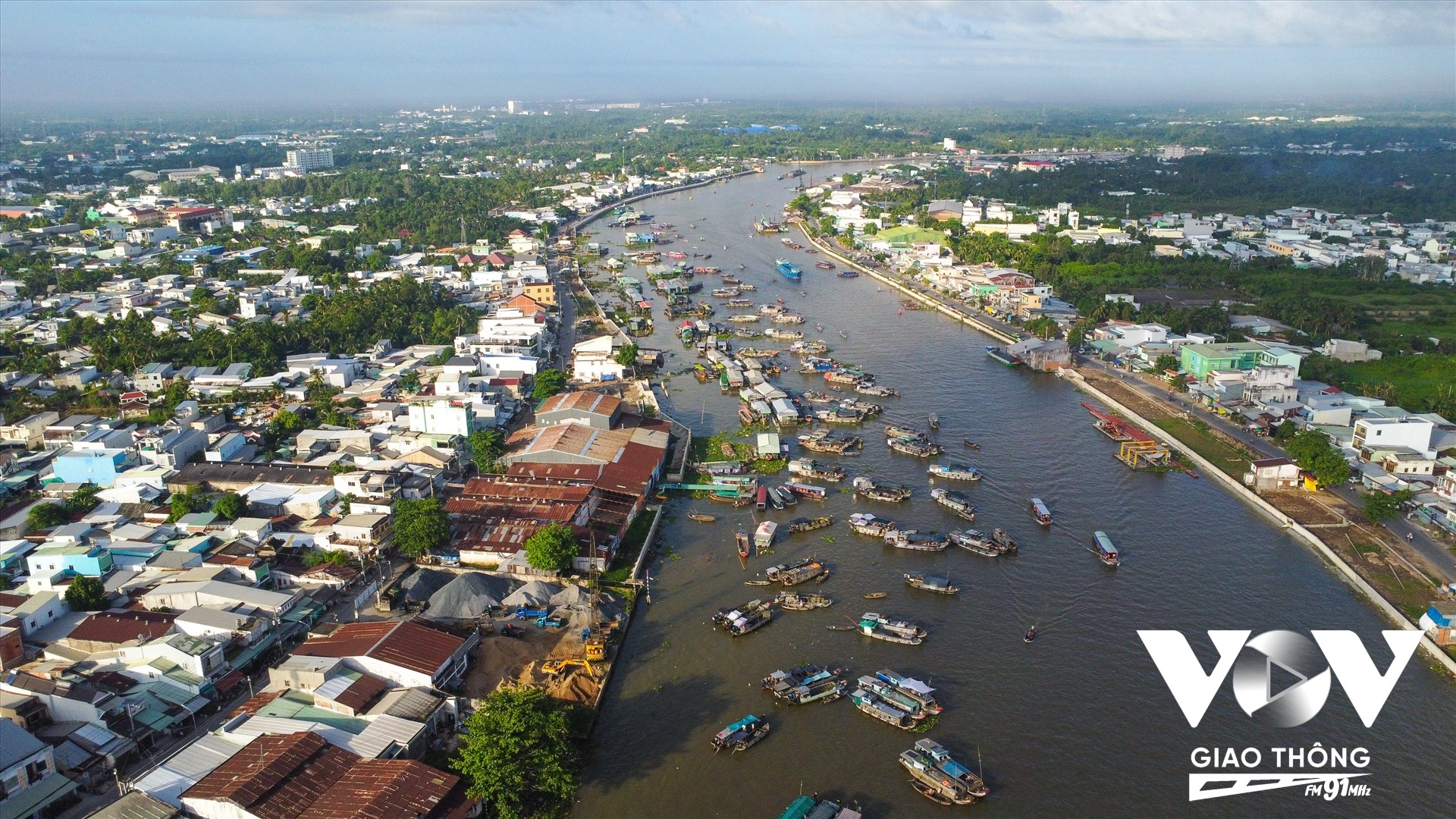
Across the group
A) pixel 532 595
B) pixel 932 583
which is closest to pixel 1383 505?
pixel 932 583

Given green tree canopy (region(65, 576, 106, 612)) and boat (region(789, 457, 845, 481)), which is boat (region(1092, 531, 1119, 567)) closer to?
boat (region(789, 457, 845, 481))

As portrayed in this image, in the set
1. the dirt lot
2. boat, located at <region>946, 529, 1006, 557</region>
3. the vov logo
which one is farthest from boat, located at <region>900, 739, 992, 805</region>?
boat, located at <region>946, 529, 1006, 557</region>

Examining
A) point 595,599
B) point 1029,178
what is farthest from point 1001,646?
point 1029,178

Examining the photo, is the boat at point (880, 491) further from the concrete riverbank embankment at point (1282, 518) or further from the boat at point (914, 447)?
the concrete riverbank embankment at point (1282, 518)

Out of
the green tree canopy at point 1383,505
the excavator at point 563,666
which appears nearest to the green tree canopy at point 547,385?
the excavator at point 563,666

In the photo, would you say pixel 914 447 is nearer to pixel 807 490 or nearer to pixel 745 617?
pixel 807 490

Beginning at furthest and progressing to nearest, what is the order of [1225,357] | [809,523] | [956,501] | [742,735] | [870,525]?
[1225,357] < [956,501] < [809,523] < [870,525] < [742,735]
